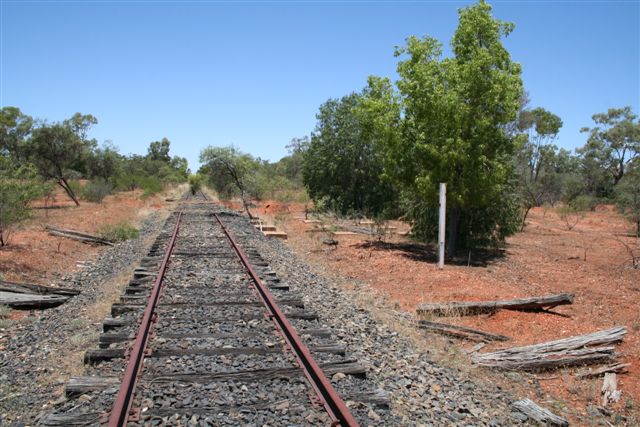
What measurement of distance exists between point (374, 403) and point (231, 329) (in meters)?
2.94

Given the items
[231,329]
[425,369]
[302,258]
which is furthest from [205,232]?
[425,369]

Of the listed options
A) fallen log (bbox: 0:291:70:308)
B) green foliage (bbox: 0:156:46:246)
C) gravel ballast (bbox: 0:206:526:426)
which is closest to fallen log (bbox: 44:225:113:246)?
green foliage (bbox: 0:156:46:246)

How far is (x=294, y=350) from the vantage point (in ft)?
22.3

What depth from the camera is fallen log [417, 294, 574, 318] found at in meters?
10.1

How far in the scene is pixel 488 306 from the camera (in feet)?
33.7

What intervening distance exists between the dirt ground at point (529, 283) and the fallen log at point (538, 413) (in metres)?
0.58

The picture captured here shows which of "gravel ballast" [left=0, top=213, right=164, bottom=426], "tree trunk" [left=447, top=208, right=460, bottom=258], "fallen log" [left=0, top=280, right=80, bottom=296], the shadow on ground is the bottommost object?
"gravel ballast" [left=0, top=213, right=164, bottom=426]

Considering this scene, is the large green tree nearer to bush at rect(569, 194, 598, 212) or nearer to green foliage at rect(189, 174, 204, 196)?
bush at rect(569, 194, 598, 212)

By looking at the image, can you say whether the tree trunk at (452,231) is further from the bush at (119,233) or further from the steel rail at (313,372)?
the bush at (119,233)

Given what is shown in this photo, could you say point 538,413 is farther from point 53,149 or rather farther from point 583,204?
point 583,204

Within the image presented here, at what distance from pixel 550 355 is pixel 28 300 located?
8642mm

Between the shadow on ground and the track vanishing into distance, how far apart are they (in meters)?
8.67

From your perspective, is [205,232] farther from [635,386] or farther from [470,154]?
[635,386]

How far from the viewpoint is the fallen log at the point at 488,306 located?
33.2ft
